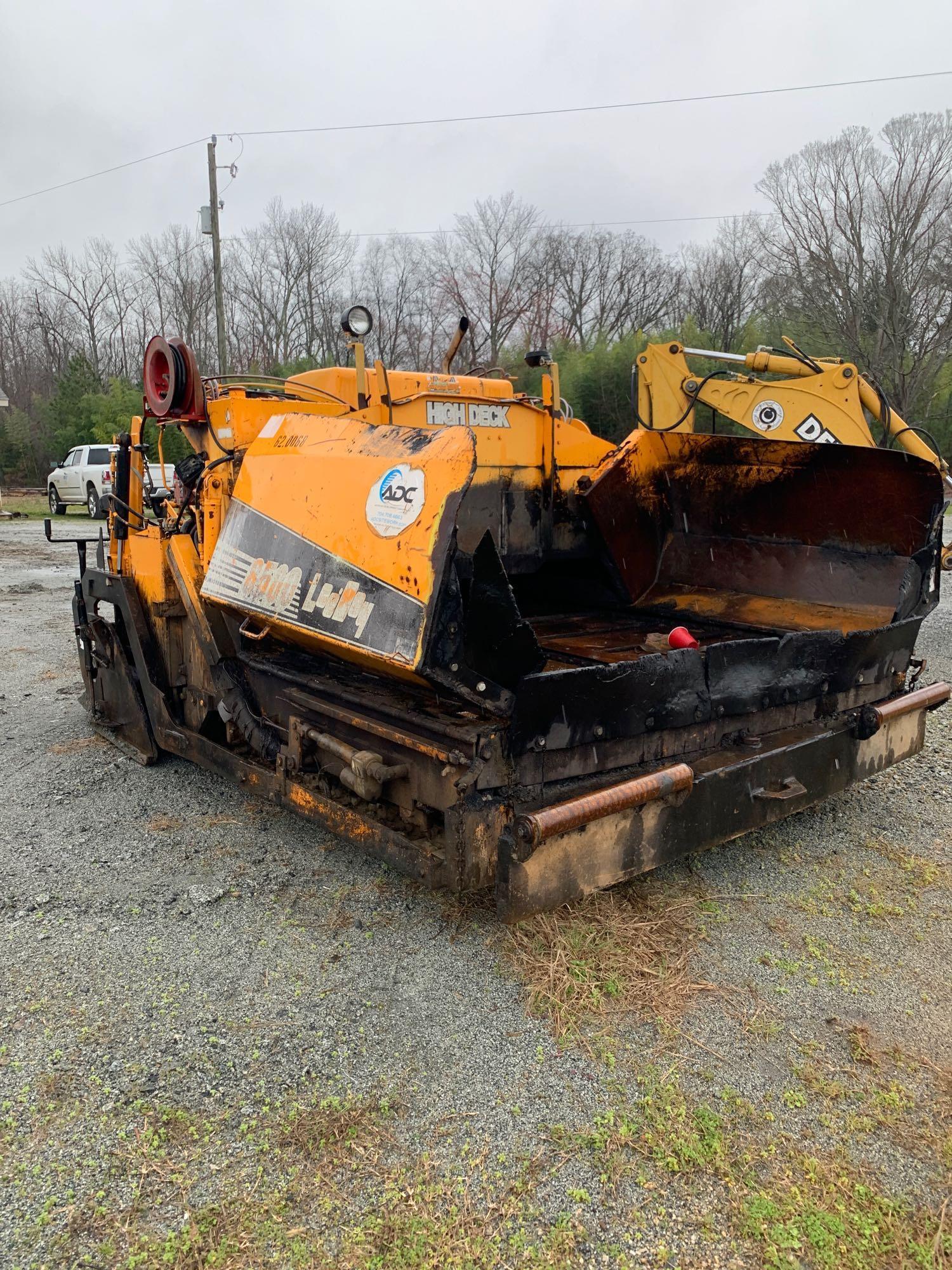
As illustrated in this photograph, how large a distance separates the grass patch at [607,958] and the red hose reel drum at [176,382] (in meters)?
2.54

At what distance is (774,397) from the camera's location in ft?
16.3

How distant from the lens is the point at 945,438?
25703mm

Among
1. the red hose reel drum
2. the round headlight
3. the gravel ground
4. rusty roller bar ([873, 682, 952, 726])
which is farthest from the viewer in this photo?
the round headlight

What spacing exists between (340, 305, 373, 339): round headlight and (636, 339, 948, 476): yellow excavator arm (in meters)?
1.59

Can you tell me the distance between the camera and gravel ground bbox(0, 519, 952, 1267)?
1.94 metres

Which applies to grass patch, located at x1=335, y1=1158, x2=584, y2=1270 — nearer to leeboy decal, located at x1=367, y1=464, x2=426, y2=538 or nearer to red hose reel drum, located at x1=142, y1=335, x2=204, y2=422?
leeboy decal, located at x1=367, y1=464, x2=426, y2=538

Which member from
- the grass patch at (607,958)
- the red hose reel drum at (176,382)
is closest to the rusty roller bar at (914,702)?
the grass patch at (607,958)

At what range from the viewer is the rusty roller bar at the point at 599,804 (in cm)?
256

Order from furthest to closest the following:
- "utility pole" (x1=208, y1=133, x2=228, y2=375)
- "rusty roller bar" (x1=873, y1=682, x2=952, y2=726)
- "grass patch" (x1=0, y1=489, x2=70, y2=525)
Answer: "grass patch" (x1=0, y1=489, x2=70, y2=525), "utility pole" (x1=208, y1=133, x2=228, y2=375), "rusty roller bar" (x1=873, y1=682, x2=952, y2=726)

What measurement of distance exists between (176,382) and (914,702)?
339 cm

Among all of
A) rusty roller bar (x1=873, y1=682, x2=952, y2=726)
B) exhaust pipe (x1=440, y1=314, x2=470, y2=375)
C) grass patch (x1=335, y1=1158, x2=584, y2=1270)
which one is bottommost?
grass patch (x1=335, y1=1158, x2=584, y2=1270)

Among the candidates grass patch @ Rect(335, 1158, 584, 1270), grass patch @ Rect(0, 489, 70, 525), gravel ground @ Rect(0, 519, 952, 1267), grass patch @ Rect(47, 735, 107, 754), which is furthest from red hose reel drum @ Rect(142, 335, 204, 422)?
grass patch @ Rect(0, 489, 70, 525)

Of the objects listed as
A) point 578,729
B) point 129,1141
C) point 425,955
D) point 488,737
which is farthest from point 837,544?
point 129,1141

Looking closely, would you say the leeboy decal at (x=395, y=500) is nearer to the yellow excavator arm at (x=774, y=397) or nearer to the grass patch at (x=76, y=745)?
the yellow excavator arm at (x=774, y=397)
